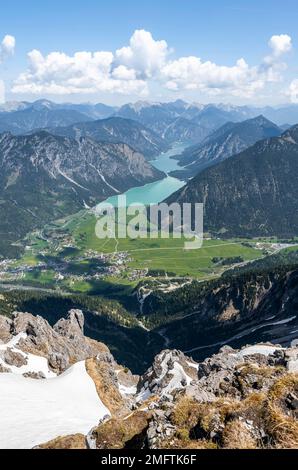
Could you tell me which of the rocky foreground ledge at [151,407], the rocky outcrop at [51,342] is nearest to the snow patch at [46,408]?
the rocky foreground ledge at [151,407]

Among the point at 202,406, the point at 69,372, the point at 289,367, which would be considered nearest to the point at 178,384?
the point at 69,372

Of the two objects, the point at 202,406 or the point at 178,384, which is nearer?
the point at 202,406

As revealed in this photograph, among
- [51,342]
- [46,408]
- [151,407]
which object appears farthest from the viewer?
[51,342]

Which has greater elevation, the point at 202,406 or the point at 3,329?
the point at 202,406

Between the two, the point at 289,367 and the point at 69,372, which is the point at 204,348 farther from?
the point at 289,367

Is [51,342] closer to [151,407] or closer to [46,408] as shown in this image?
[46,408]

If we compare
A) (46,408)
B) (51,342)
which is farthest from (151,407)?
(51,342)
